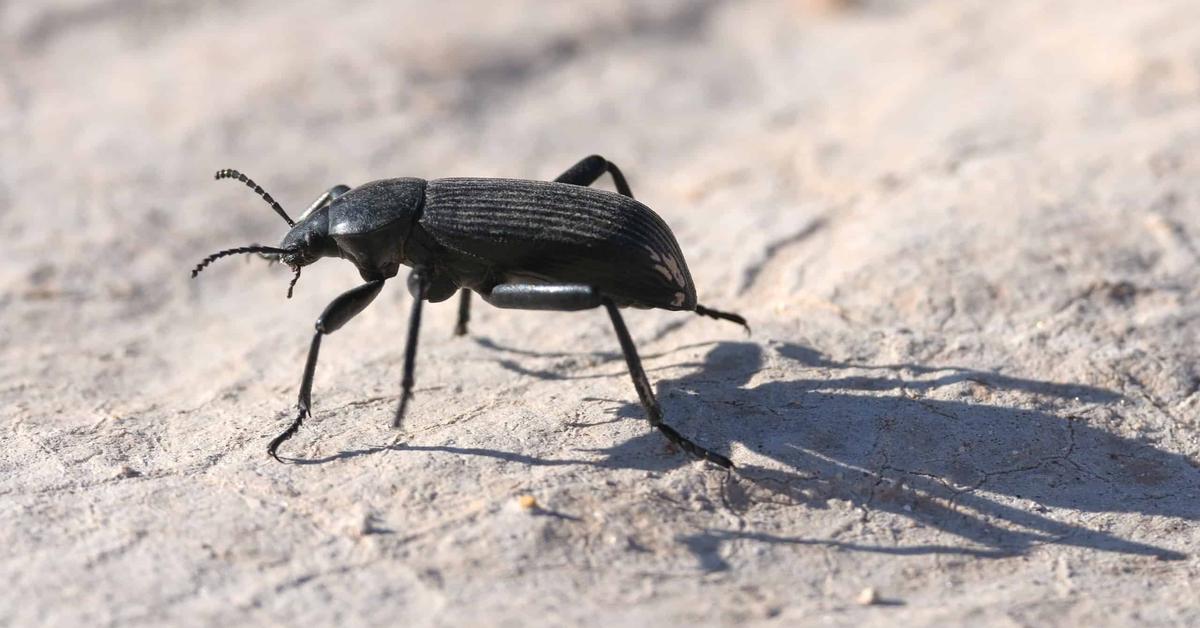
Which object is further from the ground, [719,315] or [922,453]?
Result: [719,315]

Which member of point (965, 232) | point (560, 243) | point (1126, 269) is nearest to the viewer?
point (560, 243)

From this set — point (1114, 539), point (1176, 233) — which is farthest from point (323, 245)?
point (1176, 233)

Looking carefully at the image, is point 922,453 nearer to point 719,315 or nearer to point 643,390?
point 643,390

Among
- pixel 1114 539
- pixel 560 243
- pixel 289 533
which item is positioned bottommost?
pixel 1114 539

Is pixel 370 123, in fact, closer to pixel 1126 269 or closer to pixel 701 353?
A: pixel 701 353

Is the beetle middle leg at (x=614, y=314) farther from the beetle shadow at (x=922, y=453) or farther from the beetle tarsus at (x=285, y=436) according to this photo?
the beetle tarsus at (x=285, y=436)

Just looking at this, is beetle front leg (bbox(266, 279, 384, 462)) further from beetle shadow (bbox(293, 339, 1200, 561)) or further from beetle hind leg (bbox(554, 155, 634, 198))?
beetle hind leg (bbox(554, 155, 634, 198))

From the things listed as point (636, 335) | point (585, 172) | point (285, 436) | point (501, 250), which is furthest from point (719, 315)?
point (285, 436)

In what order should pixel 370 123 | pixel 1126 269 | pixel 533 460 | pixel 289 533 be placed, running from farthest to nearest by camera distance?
pixel 370 123 → pixel 1126 269 → pixel 533 460 → pixel 289 533
